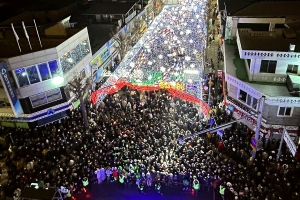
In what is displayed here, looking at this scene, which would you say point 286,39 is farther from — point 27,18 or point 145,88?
point 27,18

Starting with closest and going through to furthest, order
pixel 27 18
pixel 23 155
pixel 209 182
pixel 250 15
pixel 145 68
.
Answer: pixel 209 182
pixel 23 155
pixel 250 15
pixel 145 68
pixel 27 18

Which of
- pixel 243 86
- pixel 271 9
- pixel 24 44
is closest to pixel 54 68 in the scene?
pixel 24 44

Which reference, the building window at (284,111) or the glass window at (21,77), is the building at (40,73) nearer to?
the glass window at (21,77)

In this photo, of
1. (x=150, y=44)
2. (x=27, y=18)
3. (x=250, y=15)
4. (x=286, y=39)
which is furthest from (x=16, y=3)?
→ (x=286, y=39)

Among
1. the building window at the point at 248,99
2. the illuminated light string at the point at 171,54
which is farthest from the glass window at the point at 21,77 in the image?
the building window at the point at 248,99

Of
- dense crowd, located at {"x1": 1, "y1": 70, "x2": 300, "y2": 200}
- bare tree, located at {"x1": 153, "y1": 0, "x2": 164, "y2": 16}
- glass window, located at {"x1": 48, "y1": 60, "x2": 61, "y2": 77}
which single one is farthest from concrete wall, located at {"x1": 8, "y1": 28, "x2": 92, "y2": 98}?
bare tree, located at {"x1": 153, "y1": 0, "x2": 164, "y2": 16}

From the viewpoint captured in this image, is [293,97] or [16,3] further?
[16,3]

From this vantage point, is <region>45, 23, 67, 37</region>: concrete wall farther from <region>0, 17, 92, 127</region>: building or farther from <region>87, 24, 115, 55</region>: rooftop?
<region>87, 24, 115, 55</region>: rooftop

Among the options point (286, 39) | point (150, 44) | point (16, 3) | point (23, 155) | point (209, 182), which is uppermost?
point (16, 3)
